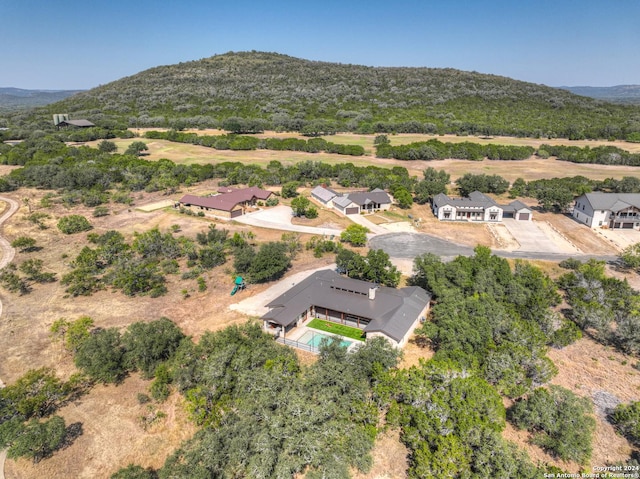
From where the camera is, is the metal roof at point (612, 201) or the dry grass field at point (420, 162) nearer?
the metal roof at point (612, 201)

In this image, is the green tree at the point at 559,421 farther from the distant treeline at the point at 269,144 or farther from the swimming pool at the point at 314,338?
the distant treeline at the point at 269,144

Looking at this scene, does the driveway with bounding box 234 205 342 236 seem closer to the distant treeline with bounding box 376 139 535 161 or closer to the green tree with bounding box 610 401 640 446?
the green tree with bounding box 610 401 640 446

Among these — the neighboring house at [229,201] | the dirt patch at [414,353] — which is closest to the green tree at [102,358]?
the dirt patch at [414,353]

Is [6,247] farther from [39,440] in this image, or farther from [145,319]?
[39,440]

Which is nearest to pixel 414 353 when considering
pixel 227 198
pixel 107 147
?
pixel 227 198

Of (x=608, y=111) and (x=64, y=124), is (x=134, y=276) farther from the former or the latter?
(x=608, y=111)

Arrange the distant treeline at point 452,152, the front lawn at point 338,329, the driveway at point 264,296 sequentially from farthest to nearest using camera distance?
the distant treeline at point 452,152, the driveway at point 264,296, the front lawn at point 338,329
